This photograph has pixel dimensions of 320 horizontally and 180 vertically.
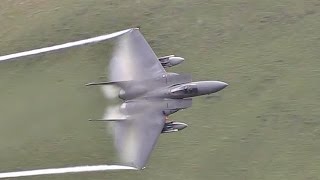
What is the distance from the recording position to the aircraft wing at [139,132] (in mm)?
15977

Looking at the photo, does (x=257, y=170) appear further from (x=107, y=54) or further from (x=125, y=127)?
(x=107, y=54)

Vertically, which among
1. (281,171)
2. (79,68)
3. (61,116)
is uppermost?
(79,68)

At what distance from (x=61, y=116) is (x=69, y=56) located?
2093mm

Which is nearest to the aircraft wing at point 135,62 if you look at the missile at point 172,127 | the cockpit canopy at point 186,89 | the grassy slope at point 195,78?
the cockpit canopy at point 186,89

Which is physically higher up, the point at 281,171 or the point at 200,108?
the point at 200,108

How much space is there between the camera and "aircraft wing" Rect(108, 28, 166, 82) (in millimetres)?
16594

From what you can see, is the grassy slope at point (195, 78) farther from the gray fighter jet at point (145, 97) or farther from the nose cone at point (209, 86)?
the nose cone at point (209, 86)

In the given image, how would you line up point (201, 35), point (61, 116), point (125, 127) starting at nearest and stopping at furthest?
point (125, 127), point (61, 116), point (201, 35)

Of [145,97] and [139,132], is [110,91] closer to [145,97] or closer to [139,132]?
[145,97]

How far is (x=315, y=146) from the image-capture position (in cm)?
1688

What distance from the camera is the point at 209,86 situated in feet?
54.1

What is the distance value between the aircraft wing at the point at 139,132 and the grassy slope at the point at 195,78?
0.90 metres

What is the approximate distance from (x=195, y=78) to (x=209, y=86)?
5.78 ft

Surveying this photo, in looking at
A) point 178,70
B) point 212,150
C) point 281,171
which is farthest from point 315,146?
point 178,70
